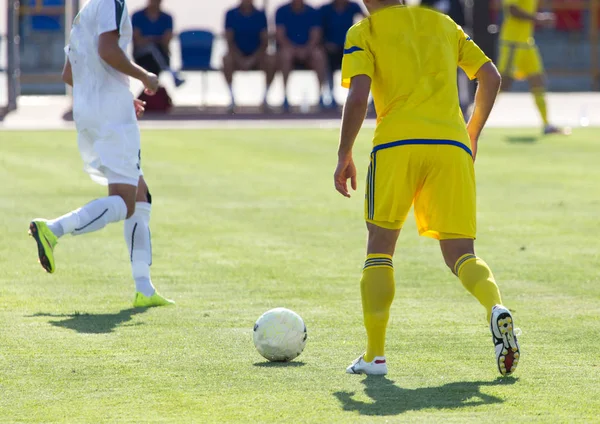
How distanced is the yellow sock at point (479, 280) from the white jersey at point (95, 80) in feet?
8.62

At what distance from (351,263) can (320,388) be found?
3.79 m

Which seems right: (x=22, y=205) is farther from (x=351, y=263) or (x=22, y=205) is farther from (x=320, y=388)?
(x=320, y=388)

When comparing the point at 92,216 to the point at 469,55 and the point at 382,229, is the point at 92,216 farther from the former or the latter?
the point at 469,55

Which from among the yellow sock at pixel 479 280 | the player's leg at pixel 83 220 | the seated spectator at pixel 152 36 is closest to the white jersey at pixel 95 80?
the player's leg at pixel 83 220

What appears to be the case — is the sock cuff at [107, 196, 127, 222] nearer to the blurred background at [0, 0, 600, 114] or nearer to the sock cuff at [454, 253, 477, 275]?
the sock cuff at [454, 253, 477, 275]

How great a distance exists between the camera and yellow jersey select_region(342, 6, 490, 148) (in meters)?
5.59

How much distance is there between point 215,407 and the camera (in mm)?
5047

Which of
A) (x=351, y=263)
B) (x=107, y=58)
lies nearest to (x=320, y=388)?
(x=107, y=58)

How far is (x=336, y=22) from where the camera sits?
2309cm

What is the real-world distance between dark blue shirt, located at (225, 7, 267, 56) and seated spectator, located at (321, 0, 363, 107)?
113 centimetres

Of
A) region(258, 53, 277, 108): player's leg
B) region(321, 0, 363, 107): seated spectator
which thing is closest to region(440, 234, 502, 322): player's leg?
region(321, 0, 363, 107): seated spectator

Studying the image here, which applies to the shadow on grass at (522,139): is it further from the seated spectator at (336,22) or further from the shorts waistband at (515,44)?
the seated spectator at (336,22)

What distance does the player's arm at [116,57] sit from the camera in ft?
23.9

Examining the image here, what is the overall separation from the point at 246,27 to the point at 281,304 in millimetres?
16030
